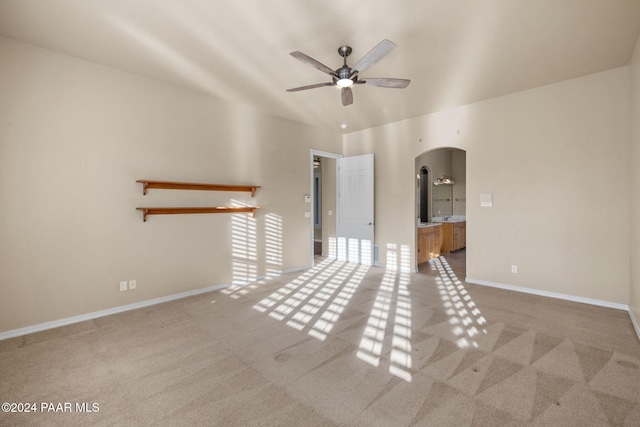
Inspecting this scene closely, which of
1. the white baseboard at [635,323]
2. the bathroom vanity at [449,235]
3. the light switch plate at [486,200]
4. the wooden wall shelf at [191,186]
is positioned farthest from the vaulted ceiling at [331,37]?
the bathroom vanity at [449,235]

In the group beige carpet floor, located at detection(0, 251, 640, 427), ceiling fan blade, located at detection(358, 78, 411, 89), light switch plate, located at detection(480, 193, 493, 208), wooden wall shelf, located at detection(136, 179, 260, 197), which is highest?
ceiling fan blade, located at detection(358, 78, 411, 89)

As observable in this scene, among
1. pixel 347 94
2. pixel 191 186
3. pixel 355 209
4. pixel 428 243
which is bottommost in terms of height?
pixel 428 243

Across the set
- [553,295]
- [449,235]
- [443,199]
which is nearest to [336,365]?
[553,295]

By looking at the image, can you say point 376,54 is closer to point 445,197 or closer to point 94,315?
point 94,315

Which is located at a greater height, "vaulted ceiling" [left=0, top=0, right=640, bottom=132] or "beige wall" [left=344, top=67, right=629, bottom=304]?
"vaulted ceiling" [left=0, top=0, right=640, bottom=132]

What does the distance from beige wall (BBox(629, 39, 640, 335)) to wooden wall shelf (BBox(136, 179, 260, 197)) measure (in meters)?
4.75

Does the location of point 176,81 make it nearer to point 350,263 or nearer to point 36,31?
point 36,31

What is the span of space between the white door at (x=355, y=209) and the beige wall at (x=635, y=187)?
371cm

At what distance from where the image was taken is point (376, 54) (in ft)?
8.56

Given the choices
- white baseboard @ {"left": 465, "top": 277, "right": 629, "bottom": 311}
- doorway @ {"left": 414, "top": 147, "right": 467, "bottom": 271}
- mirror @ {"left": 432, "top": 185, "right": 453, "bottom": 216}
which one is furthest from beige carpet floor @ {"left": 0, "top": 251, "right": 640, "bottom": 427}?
mirror @ {"left": 432, "top": 185, "right": 453, "bottom": 216}

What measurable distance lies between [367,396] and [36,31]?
4.38 meters

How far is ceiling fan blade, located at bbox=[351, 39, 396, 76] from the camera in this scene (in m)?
2.43

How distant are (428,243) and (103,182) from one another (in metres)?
5.89

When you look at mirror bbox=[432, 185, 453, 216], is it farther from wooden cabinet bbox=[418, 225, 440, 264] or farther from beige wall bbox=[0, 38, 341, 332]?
beige wall bbox=[0, 38, 341, 332]
